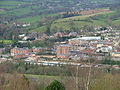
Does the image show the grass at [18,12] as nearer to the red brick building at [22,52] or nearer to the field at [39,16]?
the field at [39,16]

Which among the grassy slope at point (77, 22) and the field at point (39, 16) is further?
the field at point (39, 16)

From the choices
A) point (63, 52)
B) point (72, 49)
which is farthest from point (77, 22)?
point (63, 52)

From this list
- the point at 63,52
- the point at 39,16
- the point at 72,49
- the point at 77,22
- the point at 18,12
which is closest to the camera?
the point at 63,52

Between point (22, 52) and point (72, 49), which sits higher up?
point (22, 52)

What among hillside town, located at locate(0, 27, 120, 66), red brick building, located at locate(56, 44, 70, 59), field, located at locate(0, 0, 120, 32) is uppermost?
red brick building, located at locate(56, 44, 70, 59)

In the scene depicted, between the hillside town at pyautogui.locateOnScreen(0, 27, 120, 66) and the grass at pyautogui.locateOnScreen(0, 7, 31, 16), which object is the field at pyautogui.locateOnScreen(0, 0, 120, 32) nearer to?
the grass at pyautogui.locateOnScreen(0, 7, 31, 16)

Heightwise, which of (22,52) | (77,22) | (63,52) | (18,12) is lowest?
(18,12)

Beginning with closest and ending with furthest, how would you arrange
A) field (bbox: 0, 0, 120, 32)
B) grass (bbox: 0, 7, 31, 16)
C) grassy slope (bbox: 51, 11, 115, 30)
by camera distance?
1. grassy slope (bbox: 51, 11, 115, 30)
2. field (bbox: 0, 0, 120, 32)
3. grass (bbox: 0, 7, 31, 16)

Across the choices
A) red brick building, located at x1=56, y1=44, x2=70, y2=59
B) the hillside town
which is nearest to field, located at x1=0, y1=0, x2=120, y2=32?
the hillside town

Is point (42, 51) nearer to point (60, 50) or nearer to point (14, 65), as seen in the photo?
point (60, 50)

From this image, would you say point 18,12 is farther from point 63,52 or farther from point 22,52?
point 63,52

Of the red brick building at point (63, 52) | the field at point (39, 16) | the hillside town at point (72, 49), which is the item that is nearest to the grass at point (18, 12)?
the field at point (39, 16)

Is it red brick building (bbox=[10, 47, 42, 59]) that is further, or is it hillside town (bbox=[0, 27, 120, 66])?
red brick building (bbox=[10, 47, 42, 59])

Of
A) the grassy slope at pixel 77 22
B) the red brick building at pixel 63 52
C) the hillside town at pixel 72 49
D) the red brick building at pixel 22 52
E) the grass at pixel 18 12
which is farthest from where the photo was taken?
the grass at pixel 18 12
